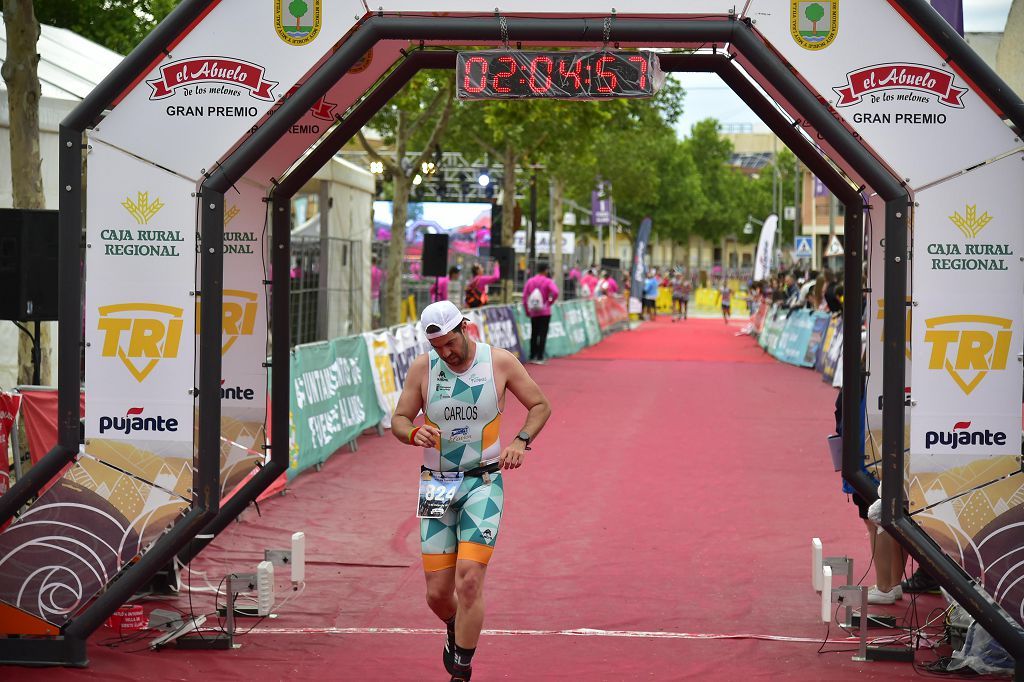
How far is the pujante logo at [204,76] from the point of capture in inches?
280

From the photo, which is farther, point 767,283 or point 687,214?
point 687,214

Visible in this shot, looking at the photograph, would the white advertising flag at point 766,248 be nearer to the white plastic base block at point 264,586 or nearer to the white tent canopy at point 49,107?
the white tent canopy at point 49,107

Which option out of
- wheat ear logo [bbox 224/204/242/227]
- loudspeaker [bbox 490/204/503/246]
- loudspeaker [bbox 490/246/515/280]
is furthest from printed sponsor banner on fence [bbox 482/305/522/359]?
wheat ear logo [bbox 224/204/242/227]

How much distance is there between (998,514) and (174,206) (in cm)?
476

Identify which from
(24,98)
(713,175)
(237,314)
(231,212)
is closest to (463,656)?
(237,314)

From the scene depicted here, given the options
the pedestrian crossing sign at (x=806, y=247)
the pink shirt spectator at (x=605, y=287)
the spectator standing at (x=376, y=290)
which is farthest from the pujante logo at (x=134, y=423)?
the pedestrian crossing sign at (x=806, y=247)

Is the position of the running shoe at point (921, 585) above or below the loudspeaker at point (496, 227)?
below

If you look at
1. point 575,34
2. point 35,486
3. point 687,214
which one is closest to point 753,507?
point 575,34

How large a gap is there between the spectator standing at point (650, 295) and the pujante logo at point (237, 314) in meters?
45.5

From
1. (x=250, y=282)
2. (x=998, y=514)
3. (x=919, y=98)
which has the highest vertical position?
(x=919, y=98)

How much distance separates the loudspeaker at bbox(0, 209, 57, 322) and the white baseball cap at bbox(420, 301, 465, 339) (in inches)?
164

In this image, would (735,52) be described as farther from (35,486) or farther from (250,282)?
(35,486)

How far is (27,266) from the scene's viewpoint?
951cm

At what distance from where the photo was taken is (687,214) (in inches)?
3772
